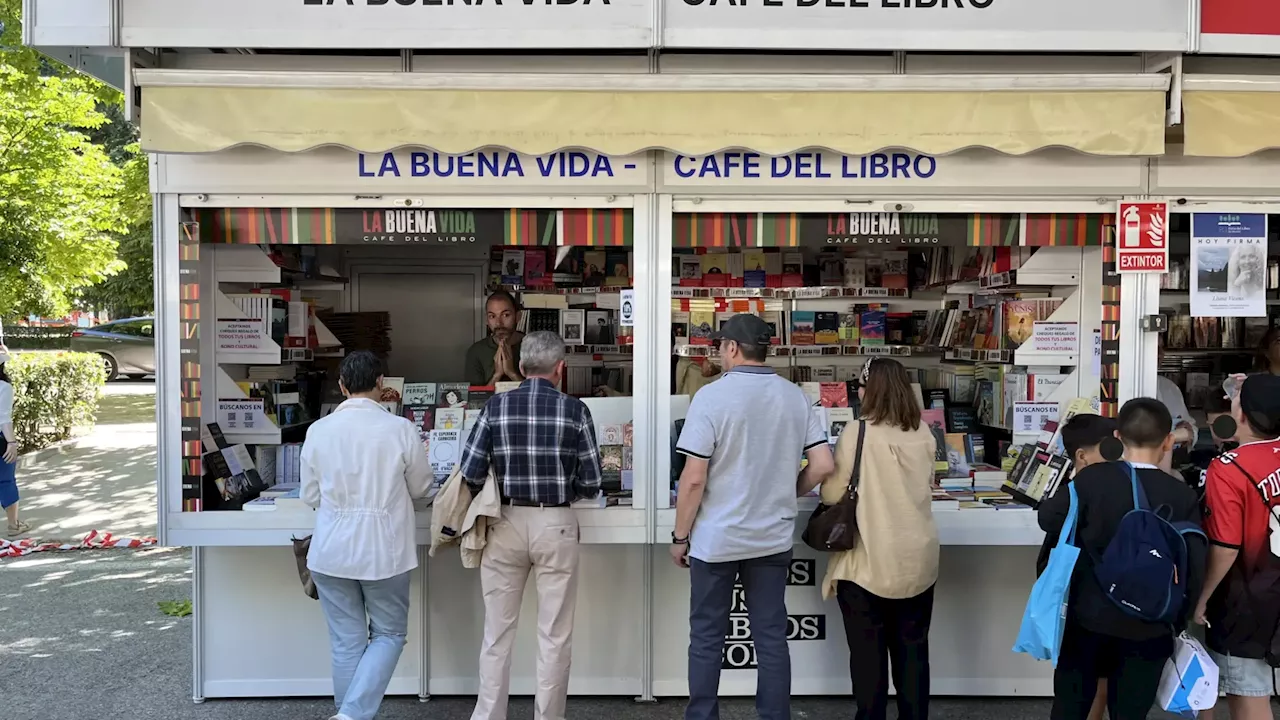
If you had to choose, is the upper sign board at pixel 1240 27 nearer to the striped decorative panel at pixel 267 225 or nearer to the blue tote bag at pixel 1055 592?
the blue tote bag at pixel 1055 592

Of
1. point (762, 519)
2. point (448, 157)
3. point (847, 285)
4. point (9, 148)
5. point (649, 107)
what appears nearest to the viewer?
point (762, 519)

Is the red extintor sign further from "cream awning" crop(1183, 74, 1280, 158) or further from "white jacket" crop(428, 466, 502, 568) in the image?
"white jacket" crop(428, 466, 502, 568)

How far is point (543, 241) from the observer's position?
399cm

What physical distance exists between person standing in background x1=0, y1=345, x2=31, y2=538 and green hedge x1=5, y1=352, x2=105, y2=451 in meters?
2.93

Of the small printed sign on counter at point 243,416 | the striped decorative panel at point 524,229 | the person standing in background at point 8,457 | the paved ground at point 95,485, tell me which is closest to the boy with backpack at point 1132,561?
the striped decorative panel at point 524,229

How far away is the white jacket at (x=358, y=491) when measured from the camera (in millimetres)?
3383

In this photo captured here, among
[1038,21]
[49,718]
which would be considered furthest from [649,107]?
[49,718]

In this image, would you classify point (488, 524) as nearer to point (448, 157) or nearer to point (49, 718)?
point (448, 157)

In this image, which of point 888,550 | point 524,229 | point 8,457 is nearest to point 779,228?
point 524,229

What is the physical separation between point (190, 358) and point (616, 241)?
1970mm

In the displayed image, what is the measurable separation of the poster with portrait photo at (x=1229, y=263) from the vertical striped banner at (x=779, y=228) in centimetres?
182

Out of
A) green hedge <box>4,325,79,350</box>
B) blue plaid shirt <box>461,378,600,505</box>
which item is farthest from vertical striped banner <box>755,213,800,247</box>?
green hedge <box>4,325,79,350</box>

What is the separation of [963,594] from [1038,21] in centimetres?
258

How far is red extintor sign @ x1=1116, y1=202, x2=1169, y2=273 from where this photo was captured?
3.99 meters
